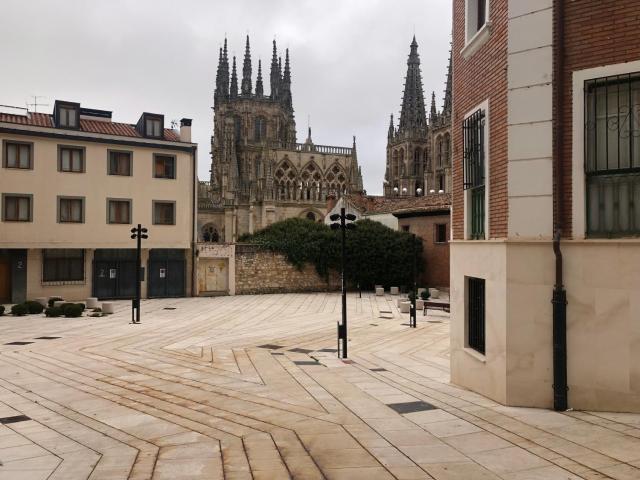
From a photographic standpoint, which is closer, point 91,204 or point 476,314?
point 476,314

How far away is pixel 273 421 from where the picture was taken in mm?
7348

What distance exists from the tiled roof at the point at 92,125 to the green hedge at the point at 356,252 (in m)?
10.4

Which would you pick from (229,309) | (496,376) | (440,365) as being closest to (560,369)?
(496,376)

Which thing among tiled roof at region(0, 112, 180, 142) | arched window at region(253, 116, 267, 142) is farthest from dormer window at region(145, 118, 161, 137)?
arched window at region(253, 116, 267, 142)

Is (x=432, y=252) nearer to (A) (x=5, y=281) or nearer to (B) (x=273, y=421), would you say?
(A) (x=5, y=281)

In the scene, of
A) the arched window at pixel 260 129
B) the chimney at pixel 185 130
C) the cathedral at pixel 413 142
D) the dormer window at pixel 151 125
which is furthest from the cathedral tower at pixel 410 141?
the dormer window at pixel 151 125

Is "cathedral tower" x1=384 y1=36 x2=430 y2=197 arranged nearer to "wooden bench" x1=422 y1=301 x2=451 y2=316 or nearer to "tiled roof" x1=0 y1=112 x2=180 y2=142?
"tiled roof" x1=0 y1=112 x2=180 y2=142

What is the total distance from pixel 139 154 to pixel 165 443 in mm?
27083

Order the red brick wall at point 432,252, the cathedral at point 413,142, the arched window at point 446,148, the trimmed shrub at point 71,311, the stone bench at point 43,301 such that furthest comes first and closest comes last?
the cathedral at point 413,142 < the arched window at point 446,148 < the red brick wall at point 432,252 < the stone bench at point 43,301 < the trimmed shrub at point 71,311

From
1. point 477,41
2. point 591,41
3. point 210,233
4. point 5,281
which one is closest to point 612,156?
point 591,41

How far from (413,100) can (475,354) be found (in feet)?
299

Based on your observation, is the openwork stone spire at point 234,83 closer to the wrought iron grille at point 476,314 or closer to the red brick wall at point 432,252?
the red brick wall at point 432,252

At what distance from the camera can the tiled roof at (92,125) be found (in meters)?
28.7

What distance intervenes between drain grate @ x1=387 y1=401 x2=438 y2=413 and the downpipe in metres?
1.85
